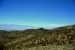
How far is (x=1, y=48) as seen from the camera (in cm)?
4131

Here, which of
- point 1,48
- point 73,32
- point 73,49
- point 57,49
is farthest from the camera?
point 73,32

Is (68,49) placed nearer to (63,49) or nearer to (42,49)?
(63,49)

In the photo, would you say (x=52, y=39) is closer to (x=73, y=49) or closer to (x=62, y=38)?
(x=62, y=38)

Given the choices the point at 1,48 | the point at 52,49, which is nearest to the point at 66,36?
the point at 52,49

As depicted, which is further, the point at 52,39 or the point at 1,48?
the point at 52,39

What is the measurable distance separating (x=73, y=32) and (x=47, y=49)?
17.9m

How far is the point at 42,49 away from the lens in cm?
3431

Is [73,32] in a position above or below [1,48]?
above

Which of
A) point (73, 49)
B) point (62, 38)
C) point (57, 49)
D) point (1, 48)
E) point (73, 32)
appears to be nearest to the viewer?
point (73, 49)

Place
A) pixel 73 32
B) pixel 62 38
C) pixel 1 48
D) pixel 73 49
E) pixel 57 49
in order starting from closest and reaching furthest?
pixel 73 49
pixel 57 49
pixel 1 48
pixel 62 38
pixel 73 32

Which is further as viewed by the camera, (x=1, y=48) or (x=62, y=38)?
(x=62, y=38)

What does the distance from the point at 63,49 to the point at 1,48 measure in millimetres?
16538

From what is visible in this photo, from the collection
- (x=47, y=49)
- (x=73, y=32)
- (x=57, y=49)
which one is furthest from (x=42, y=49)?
(x=73, y=32)

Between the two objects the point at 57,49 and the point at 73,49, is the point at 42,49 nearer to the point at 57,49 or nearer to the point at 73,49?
the point at 57,49
